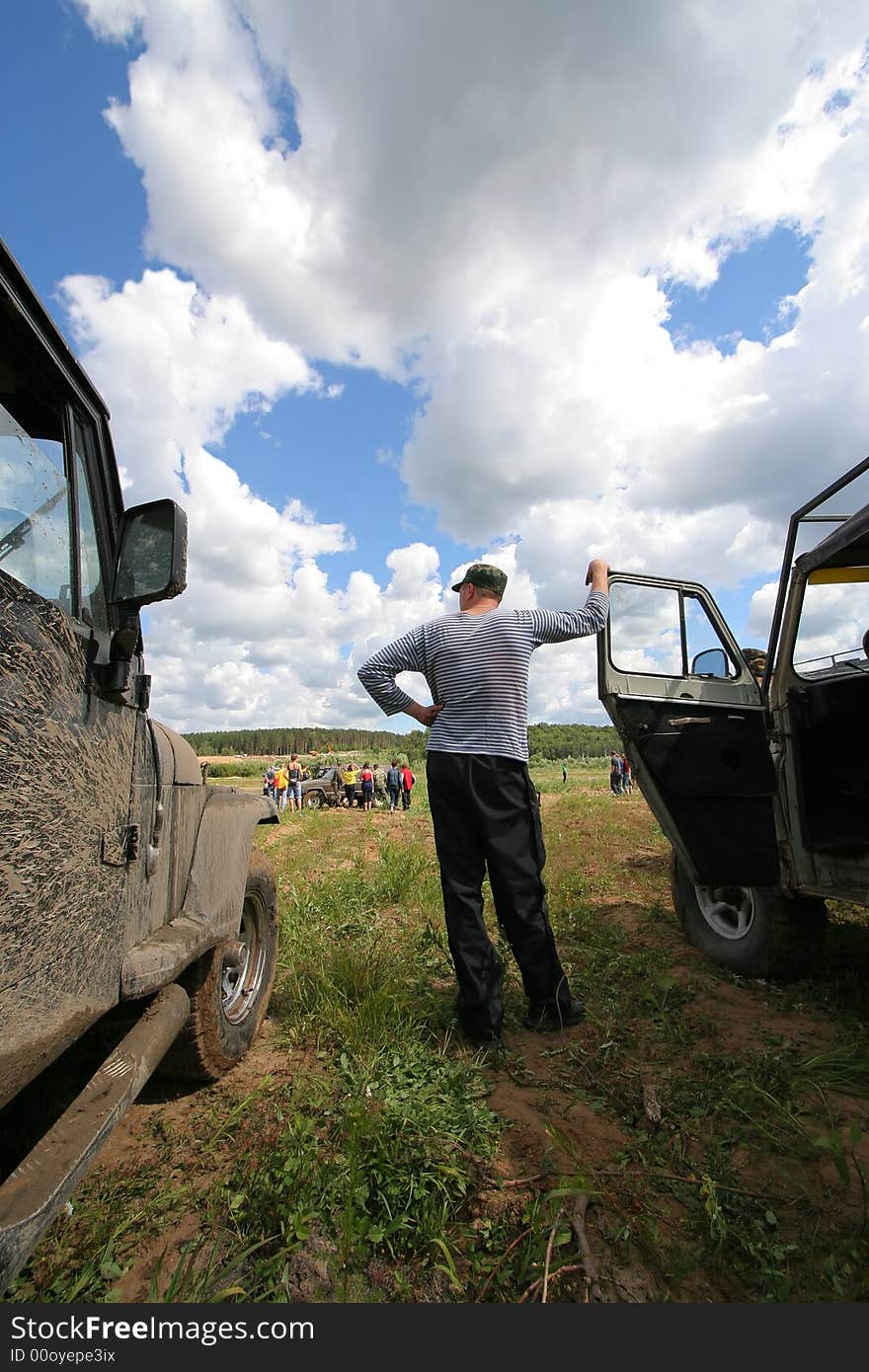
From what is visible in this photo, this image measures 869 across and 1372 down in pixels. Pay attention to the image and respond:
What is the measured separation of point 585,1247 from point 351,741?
117 meters

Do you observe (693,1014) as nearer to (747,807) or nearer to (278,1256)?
(747,807)

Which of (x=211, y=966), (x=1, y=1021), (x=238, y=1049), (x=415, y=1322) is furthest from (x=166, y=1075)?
(x=1, y=1021)

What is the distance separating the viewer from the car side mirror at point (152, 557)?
186 cm

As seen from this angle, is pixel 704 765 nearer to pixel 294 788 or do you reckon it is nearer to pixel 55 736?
pixel 55 736

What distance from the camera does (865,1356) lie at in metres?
1.34

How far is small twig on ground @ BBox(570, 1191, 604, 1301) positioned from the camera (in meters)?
1.54

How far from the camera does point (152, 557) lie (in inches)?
74.2

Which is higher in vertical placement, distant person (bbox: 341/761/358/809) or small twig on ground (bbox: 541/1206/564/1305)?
distant person (bbox: 341/761/358/809)

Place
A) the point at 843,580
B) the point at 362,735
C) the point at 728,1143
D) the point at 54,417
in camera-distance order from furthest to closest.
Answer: the point at 362,735, the point at 843,580, the point at 728,1143, the point at 54,417

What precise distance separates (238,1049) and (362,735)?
409ft

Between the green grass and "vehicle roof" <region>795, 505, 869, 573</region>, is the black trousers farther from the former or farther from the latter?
"vehicle roof" <region>795, 505, 869, 573</region>

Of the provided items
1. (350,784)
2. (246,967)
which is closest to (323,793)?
(350,784)

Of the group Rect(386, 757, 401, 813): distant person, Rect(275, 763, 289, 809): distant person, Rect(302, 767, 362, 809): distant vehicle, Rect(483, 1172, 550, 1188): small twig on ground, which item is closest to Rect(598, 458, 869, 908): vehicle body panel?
Rect(483, 1172, 550, 1188): small twig on ground

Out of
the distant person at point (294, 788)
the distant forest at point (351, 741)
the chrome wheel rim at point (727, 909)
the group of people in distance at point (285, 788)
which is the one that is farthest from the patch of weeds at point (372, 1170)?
the distant forest at point (351, 741)
